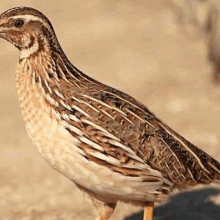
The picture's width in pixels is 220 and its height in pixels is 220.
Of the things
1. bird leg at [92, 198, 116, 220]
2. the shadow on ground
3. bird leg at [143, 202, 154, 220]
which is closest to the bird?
bird leg at [143, 202, 154, 220]

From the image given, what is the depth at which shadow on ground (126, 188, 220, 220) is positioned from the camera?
980 centimetres

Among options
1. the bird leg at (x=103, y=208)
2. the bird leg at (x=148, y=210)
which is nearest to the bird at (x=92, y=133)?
the bird leg at (x=148, y=210)

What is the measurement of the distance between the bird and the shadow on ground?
4.80 ft

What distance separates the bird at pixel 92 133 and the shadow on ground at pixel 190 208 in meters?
1.46

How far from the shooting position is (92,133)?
7688 mm

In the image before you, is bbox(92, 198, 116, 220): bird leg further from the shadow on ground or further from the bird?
the shadow on ground

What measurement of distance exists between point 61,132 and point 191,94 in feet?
22.4

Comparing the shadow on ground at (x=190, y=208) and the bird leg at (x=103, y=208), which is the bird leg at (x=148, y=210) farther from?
the shadow on ground at (x=190, y=208)

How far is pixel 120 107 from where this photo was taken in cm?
808

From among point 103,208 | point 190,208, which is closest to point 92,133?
point 103,208

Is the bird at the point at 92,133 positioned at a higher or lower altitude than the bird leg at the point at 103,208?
higher

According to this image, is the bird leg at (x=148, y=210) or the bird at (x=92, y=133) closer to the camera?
the bird at (x=92, y=133)

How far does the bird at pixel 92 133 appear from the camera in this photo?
7.64 metres

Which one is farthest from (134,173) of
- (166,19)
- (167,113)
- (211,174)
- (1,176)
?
(166,19)
